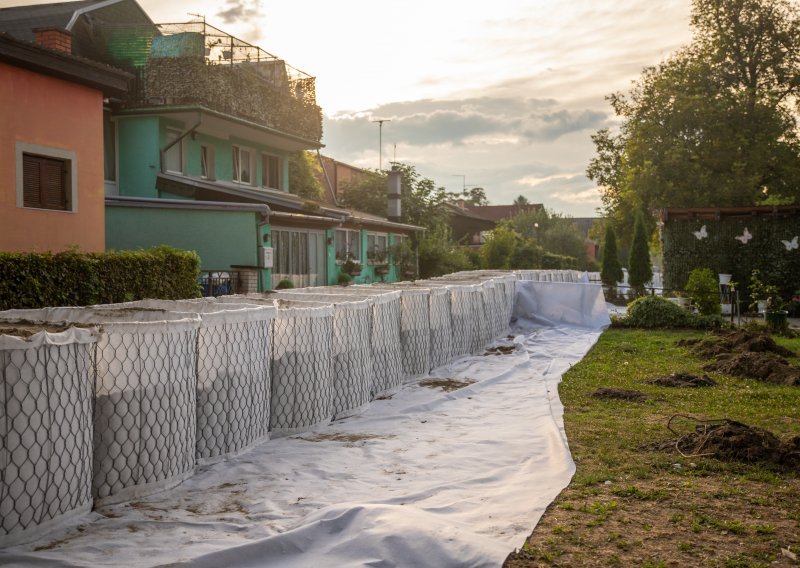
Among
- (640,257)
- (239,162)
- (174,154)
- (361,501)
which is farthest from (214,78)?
(640,257)

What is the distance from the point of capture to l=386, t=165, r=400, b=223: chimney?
33250mm

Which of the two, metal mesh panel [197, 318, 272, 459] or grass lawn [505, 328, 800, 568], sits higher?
metal mesh panel [197, 318, 272, 459]

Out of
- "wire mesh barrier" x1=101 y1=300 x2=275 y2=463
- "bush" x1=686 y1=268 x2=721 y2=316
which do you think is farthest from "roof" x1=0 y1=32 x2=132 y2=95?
"bush" x1=686 y1=268 x2=721 y2=316

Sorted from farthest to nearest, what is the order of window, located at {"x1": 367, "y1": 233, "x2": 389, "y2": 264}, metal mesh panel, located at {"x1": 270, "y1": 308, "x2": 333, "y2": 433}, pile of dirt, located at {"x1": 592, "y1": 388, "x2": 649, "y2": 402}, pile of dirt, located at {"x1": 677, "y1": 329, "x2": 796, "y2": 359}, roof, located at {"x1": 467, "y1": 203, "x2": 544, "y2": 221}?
roof, located at {"x1": 467, "y1": 203, "x2": 544, "y2": 221} < window, located at {"x1": 367, "y1": 233, "x2": 389, "y2": 264} < pile of dirt, located at {"x1": 677, "y1": 329, "x2": 796, "y2": 359} < pile of dirt, located at {"x1": 592, "y1": 388, "x2": 649, "y2": 402} < metal mesh panel, located at {"x1": 270, "y1": 308, "x2": 333, "y2": 433}

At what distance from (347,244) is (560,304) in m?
9.74

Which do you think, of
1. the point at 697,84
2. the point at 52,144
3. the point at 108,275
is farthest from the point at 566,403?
the point at 697,84

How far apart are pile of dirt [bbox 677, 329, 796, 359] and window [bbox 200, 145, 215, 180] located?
15.4 m

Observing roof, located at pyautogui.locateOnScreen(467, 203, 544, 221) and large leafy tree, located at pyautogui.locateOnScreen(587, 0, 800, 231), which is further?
→ roof, located at pyautogui.locateOnScreen(467, 203, 544, 221)

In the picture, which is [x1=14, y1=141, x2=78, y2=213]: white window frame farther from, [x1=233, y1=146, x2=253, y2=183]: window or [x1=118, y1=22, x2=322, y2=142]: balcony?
[x1=233, y1=146, x2=253, y2=183]: window

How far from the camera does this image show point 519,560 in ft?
13.5

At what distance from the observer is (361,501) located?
203 inches

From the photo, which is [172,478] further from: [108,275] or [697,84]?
[697,84]

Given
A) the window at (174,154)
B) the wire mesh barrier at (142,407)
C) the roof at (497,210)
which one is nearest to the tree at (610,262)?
the window at (174,154)

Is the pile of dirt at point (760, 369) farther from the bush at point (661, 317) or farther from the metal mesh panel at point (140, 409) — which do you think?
the metal mesh panel at point (140, 409)
